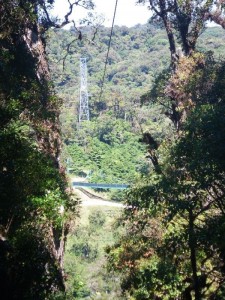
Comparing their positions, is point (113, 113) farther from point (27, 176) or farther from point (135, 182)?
point (27, 176)

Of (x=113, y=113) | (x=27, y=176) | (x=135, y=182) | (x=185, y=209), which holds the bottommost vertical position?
(x=113, y=113)

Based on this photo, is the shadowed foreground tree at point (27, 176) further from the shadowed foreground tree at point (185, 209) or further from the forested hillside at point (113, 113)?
the forested hillside at point (113, 113)

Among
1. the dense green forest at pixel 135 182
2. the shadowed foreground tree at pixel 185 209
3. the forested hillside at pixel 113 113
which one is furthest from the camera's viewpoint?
the forested hillside at pixel 113 113

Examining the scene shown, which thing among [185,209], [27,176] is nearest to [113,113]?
[185,209]

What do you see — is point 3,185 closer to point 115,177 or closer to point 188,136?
point 188,136

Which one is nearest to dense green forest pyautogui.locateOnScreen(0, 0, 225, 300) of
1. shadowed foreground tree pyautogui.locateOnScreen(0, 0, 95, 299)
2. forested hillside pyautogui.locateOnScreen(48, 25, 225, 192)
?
shadowed foreground tree pyautogui.locateOnScreen(0, 0, 95, 299)

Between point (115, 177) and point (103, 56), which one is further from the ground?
point (103, 56)

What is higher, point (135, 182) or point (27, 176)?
point (27, 176)

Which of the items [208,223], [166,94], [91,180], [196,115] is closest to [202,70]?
[166,94]

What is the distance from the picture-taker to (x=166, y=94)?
13445 millimetres

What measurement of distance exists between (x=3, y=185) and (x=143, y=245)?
4591mm

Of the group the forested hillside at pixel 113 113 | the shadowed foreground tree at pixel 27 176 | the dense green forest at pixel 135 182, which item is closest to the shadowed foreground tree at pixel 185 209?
the dense green forest at pixel 135 182

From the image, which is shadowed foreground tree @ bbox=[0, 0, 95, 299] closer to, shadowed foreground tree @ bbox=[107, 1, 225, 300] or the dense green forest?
the dense green forest

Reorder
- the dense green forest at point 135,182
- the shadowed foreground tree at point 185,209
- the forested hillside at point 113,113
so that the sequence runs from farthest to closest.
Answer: the forested hillside at point 113,113 → the shadowed foreground tree at point 185,209 → the dense green forest at point 135,182
